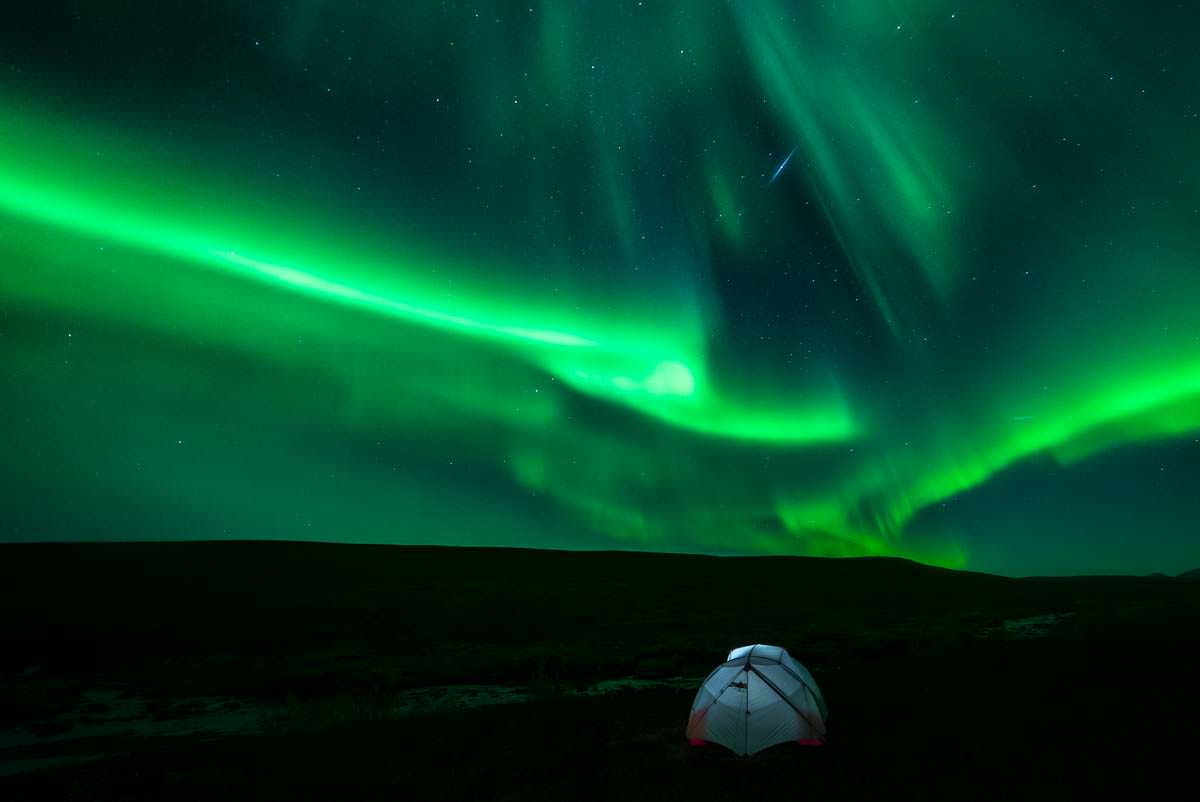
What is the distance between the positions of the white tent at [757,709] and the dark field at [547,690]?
467 millimetres

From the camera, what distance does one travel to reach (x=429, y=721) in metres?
22.4

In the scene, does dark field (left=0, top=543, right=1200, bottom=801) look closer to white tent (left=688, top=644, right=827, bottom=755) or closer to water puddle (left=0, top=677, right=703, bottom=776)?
water puddle (left=0, top=677, right=703, bottom=776)

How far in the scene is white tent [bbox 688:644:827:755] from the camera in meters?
16.8

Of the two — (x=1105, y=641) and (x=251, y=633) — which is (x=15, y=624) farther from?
(x=1105, y=641)

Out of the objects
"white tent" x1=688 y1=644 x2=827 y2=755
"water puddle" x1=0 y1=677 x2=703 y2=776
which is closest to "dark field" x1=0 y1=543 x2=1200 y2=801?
"water puddle" x1=0 y1=677 x2=703 y2=776

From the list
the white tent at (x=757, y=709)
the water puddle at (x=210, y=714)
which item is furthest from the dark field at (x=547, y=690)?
the white tent at (x=757, y=709)

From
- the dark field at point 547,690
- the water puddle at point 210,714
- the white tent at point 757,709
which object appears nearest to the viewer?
the dark field at point 547,690

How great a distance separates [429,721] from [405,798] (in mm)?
7680

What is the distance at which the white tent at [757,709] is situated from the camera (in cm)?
1684

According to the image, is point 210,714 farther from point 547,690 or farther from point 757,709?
point 757,709

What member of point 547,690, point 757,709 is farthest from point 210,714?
point 757,709

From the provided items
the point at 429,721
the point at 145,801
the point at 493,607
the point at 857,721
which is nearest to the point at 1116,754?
the point at 857,721

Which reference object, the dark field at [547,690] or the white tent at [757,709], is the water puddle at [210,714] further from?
the white tent at [757,709]

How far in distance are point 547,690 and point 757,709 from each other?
13.0 metres
